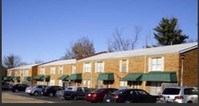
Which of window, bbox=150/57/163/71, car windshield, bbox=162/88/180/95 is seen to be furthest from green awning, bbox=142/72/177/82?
car windshield, bbox=162/88/180/95

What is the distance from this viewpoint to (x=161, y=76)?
39.6 m

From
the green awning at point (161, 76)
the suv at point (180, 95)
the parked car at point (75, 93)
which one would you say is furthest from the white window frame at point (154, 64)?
the suv at point (180, 95)

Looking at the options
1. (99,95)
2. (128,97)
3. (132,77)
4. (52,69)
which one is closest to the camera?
(128,97)

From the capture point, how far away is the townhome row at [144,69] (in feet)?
128

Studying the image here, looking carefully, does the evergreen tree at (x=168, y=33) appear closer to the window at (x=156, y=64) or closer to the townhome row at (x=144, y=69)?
the townhome row at (x=144, y=69)

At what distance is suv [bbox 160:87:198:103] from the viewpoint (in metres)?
25.3

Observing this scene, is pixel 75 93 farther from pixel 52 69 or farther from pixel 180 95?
pixel 52 69

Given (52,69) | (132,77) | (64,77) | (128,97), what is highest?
(52,69)

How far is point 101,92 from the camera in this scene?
109 feet

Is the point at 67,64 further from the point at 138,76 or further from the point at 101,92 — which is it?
the point at 101,92

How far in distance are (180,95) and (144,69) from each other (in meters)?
18.6

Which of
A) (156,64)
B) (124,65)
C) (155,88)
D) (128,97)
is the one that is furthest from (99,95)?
(124,65)

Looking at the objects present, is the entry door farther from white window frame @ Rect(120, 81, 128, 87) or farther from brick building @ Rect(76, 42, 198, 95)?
white window frame @ Rect(120, 81, 128, 87)

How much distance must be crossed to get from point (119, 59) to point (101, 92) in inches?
665
